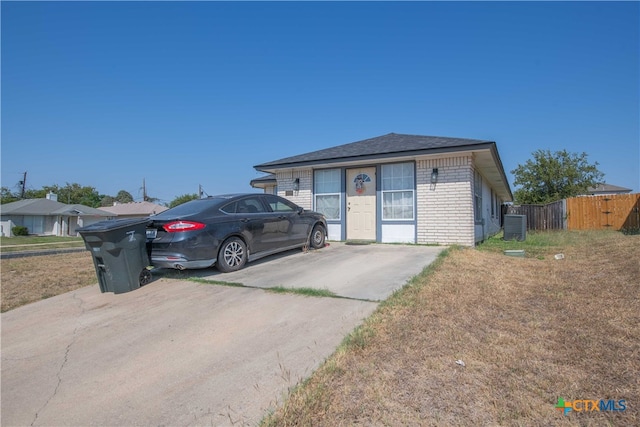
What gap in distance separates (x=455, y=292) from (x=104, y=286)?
5128mm

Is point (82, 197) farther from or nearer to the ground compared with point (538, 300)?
farther from the ground

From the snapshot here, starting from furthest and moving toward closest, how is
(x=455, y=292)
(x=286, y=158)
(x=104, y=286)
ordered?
(x=286, y=158) < (x=104, y=286) < (x=455, y=292)

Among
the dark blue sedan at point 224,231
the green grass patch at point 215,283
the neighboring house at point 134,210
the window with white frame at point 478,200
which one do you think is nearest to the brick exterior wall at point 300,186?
the dark blue sedan at point 224,231

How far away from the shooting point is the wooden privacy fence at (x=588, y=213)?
16266mm

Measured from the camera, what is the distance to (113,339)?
3369 millimetres

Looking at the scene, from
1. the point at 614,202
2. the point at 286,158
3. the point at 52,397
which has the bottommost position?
the point at 52,397

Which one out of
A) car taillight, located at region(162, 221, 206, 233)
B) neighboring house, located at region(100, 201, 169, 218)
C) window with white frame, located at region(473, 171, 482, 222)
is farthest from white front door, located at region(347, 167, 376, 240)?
neighboring house, located at region(100, 201, 169, 218)

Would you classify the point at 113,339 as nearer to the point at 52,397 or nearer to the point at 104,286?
the point at 52,397

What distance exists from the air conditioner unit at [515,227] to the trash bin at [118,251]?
11.9 meters

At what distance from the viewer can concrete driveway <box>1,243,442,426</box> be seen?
226cm

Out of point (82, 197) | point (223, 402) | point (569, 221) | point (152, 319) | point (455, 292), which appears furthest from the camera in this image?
point (82, 197)

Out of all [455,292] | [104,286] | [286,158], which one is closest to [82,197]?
[286,158]

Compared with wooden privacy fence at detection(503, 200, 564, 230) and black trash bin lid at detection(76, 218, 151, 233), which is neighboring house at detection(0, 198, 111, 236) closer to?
black trash bin lid at detection(76, 218, 151, 233)

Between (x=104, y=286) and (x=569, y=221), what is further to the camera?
(x=569, y=221)
